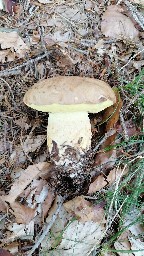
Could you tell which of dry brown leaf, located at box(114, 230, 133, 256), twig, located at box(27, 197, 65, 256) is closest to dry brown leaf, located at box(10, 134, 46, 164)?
twig, located at box(27, 197, 65, 256)

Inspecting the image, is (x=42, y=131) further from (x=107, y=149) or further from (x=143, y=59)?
(x=143, y=59)

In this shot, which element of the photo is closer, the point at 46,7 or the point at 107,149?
the point at 107,149

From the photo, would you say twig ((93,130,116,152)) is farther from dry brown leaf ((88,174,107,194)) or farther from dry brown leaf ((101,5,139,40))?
dry brown leaf ((101,5,139,40))

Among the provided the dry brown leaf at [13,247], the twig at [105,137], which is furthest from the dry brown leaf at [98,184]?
the dry brown leaf at [13,247]

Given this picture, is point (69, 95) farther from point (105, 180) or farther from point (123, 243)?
point (123, 243)

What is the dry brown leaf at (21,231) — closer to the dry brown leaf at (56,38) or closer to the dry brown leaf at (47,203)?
the dry brown leaf at (47,203)

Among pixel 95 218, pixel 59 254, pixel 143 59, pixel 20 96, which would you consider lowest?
pixel 59 254

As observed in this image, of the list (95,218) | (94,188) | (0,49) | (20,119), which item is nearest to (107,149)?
(94,188)
